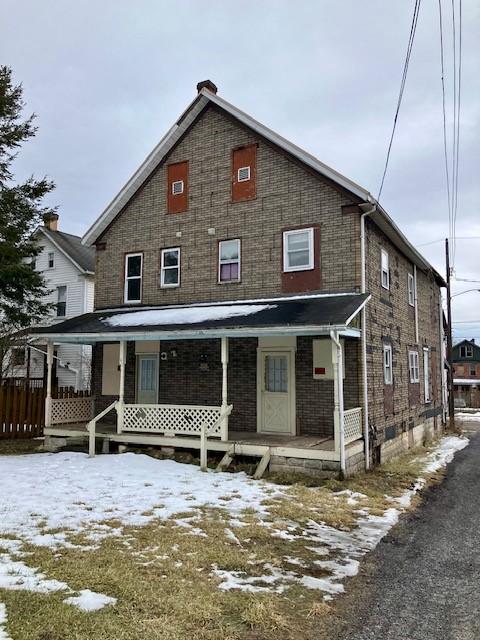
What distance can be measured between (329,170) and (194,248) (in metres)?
4.84

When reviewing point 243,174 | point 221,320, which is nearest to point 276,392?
point 221,320

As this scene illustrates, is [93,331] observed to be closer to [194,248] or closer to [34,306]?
[194,248]

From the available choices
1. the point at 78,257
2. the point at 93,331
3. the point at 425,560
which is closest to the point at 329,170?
the point at 93,331

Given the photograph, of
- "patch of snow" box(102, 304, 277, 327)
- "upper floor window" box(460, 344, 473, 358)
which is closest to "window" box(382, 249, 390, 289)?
"patch of snow" box(102, 304, 277, 327)

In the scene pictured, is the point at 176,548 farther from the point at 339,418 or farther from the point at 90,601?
the point at 339,418

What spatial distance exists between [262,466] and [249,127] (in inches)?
388

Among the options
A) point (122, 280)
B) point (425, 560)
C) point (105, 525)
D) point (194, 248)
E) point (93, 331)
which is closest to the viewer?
point (425, 560)

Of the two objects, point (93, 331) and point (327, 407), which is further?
point (93, 331)

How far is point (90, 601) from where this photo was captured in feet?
15.3

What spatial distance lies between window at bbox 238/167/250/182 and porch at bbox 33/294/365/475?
421cm

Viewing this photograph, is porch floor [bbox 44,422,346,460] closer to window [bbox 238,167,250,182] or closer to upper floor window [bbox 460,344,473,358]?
window [bbox 238,167,250,182]

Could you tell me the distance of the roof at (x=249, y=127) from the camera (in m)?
13.2

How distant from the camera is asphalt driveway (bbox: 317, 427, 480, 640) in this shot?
4492mm

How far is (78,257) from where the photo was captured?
94.0ft
